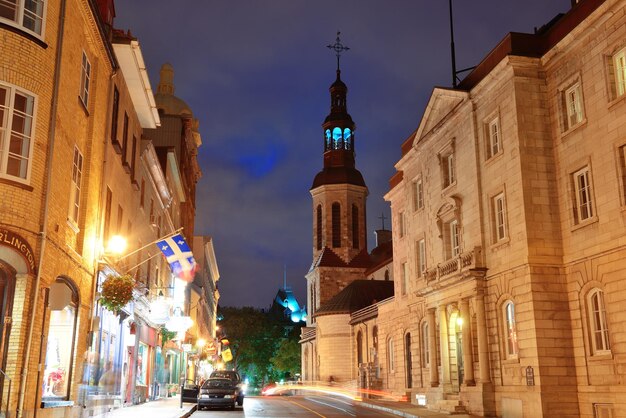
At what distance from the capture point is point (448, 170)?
106 ft

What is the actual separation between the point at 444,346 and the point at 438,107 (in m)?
11.8

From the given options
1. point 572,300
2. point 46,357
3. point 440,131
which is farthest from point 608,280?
point 46,357

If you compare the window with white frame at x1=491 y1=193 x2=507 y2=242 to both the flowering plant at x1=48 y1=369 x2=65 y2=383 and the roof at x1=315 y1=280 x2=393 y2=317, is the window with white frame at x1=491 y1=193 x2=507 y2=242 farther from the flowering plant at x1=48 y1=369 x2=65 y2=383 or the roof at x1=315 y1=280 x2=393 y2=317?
the roof at x1=315 y1=280 x2=393 y2=317

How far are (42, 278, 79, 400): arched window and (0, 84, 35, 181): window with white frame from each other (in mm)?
3020

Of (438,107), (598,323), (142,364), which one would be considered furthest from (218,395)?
(438,107)

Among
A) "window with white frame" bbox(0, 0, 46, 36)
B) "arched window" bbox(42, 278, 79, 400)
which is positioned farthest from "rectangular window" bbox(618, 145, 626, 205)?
"window with white frame" bbox(0, 0, 46, 36)

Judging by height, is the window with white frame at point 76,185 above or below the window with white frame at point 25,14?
below

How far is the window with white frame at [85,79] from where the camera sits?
719 inches

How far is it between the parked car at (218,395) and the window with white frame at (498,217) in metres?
13.4

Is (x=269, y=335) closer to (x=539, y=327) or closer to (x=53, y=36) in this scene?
(x=539, y=327)

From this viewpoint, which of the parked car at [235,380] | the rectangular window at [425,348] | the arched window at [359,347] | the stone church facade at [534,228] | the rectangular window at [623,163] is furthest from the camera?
the arched window at [359,347]

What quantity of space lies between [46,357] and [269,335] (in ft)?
306

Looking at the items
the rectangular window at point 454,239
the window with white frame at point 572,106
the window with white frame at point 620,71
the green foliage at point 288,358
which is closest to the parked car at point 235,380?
the rectangular window at point 454,239

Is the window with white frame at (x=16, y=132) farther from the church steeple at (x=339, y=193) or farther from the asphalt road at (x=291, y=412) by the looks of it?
the church steeple at (x=339, y=193)
